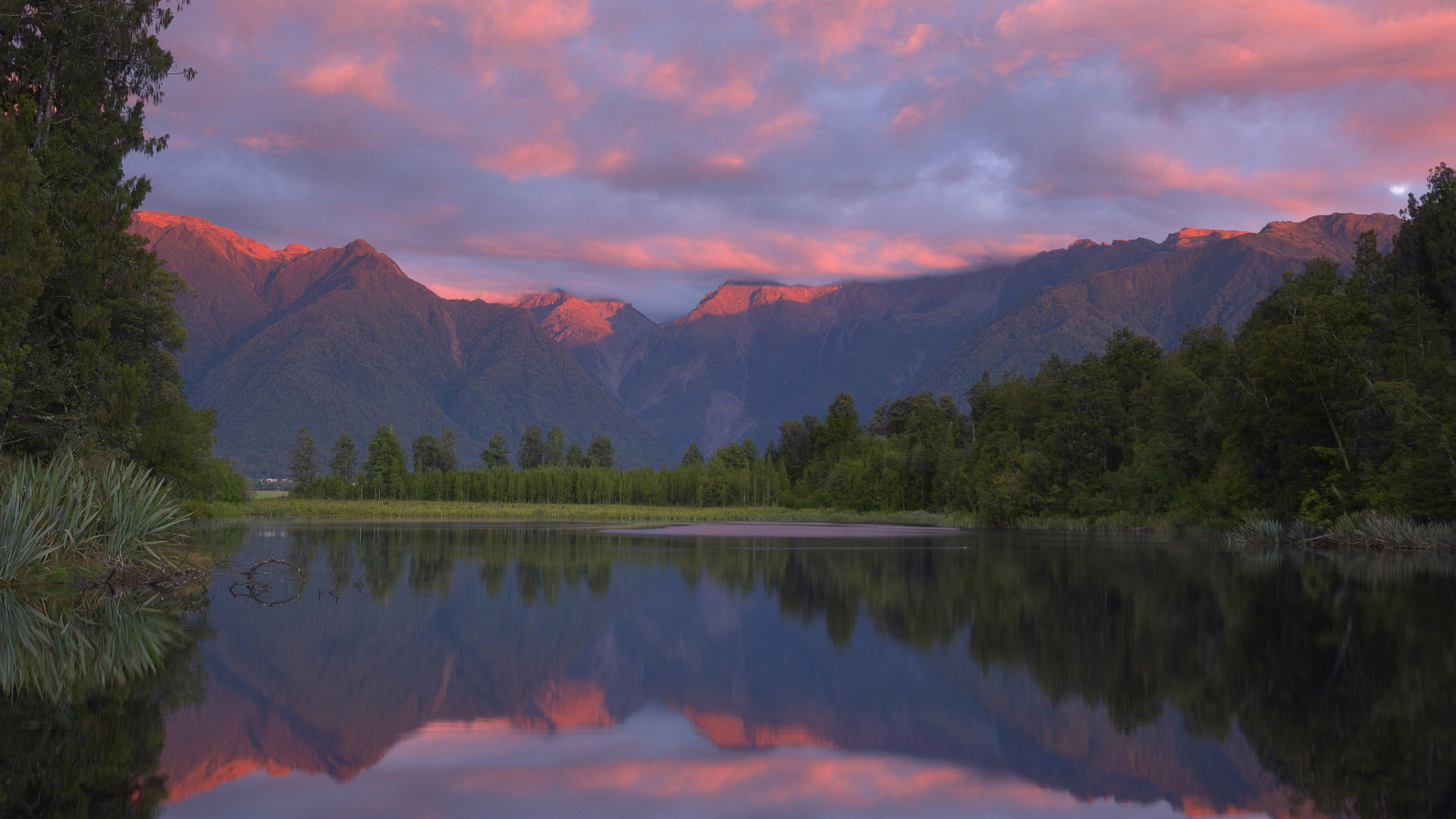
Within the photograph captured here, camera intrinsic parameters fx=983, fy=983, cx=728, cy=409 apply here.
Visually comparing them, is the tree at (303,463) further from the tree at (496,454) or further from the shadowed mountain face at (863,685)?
the shadowed mountain face at (863,685)

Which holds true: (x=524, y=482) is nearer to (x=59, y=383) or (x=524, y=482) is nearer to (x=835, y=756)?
(x=59, y=383)

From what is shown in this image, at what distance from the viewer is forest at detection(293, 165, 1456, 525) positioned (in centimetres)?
4334

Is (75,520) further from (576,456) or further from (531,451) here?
(531,451)

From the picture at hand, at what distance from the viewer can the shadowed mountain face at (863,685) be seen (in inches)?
342

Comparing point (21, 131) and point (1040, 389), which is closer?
point (21, 131)

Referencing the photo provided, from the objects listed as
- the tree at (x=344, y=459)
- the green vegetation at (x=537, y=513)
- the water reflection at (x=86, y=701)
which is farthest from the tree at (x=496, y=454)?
the water reflection at (x=86, y=701)

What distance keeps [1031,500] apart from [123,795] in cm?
7741

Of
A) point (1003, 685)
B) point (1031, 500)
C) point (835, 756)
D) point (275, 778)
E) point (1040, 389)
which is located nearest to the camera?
point (275, 778)

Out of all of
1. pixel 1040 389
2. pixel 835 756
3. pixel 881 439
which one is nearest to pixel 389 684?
pixel 835 756

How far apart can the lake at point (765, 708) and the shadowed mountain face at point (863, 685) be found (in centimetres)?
5

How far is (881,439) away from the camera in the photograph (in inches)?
4651

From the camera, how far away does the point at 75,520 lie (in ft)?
60.0

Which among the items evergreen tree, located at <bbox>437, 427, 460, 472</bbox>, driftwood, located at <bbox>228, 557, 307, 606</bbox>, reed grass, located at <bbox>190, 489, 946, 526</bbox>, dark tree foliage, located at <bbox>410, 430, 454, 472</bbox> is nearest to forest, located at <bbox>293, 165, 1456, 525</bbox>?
reed grass, located at <bbox>190, 489, 946, 526</bbox>

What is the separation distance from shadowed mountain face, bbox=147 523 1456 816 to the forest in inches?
837
